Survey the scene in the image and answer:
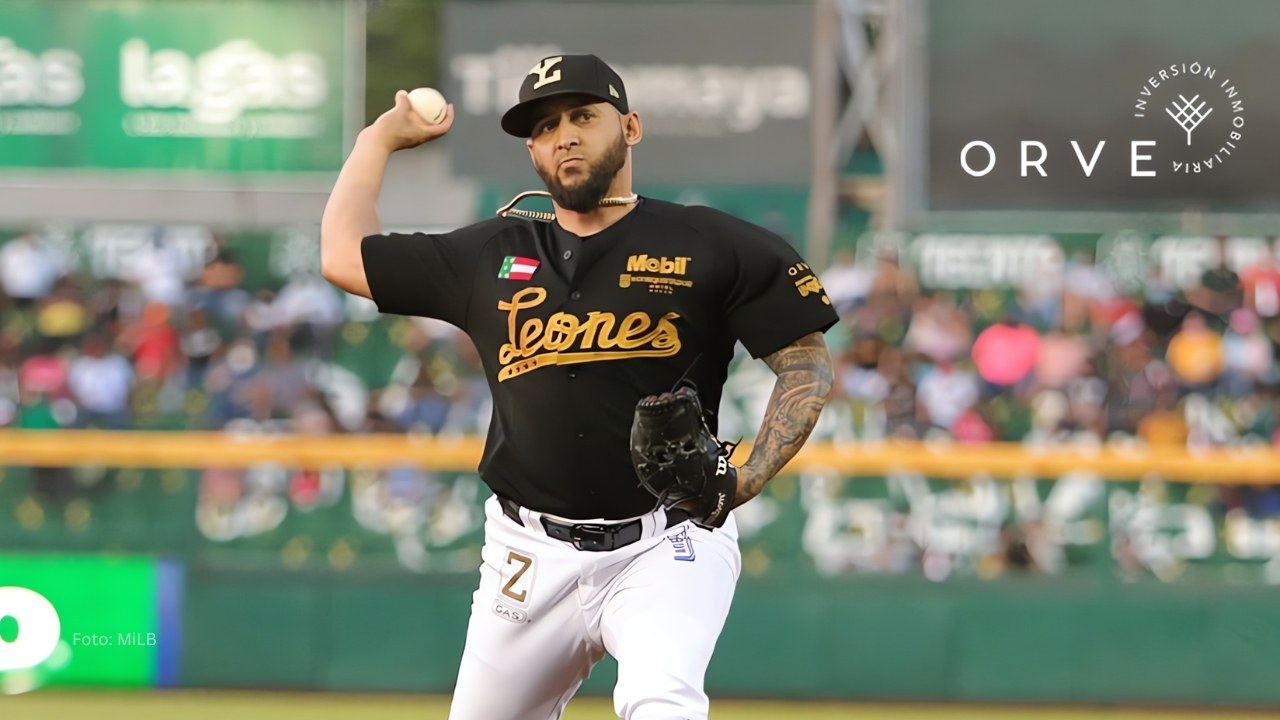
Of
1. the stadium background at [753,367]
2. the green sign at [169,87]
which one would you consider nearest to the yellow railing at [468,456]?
the stadium background at [753,367]

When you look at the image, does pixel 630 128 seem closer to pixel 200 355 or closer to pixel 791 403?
pixel 791 403

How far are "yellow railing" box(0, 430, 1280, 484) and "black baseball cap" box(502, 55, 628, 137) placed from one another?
4.82 m

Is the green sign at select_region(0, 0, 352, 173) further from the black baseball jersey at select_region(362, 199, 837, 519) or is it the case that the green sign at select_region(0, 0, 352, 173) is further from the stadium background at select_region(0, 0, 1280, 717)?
the black baseball jersey at select_region(362, 199, 837, 519)

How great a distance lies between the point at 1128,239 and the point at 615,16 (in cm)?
364

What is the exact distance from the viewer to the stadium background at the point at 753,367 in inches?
351

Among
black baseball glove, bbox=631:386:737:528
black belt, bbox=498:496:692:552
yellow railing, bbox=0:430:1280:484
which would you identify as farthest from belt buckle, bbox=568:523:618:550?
yellow railing, bbox=0:430:1280:484

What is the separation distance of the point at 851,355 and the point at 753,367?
2.72 ft

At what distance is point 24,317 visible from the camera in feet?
34.3

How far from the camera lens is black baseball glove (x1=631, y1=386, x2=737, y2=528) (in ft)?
12.8

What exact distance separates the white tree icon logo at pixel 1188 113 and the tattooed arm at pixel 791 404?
27.7ft

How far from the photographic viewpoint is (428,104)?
14.5 ft

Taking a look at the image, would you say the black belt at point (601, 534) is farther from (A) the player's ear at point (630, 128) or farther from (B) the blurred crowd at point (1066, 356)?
(B) the blurred crowd at point (1066, 356)

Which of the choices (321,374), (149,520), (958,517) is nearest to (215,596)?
(149,520)

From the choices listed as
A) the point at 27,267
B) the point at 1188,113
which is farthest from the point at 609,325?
the point at 1188,113
